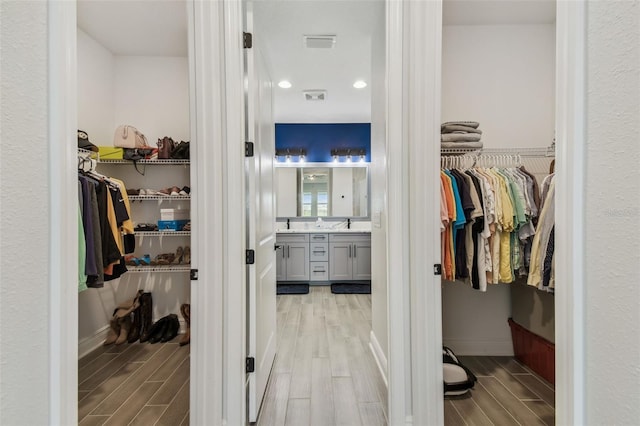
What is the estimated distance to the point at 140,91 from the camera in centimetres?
320

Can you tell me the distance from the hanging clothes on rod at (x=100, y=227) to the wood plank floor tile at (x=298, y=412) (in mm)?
1522

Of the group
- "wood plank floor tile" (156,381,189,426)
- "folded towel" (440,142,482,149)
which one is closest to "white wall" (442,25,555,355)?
"folded towel" (440,142,482,149)

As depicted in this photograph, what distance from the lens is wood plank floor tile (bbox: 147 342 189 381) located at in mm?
2322

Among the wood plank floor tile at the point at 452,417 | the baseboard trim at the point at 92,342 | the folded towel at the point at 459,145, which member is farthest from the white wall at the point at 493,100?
the baseboard trim at the point at 92,342

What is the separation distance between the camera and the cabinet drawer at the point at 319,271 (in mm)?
4871

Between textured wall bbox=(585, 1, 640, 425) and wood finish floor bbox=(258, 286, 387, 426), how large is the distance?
1.59 metres

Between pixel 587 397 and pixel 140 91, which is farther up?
pixel 140 91

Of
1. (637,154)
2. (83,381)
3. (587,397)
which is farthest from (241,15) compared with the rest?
(83,381)

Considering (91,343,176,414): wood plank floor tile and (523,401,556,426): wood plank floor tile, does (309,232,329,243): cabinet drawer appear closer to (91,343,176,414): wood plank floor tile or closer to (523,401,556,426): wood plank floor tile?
(91,343,176,414): wood plank floor tile

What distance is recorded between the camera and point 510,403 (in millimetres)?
1962

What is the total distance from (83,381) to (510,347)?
340 centimetres

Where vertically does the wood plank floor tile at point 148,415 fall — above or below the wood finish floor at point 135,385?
above
